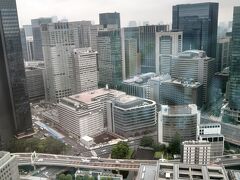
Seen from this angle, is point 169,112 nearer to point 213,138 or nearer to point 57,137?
point 213,138

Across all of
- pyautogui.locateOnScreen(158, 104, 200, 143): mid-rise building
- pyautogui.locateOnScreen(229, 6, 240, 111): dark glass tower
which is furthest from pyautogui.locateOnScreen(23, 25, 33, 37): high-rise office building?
pyautogui.locateOnScreen(229, 6, 240, 111): dark glass tower

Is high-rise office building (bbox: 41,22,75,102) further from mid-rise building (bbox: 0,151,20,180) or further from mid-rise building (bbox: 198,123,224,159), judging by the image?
mid-rise building (bbox: 0,151,20,180)

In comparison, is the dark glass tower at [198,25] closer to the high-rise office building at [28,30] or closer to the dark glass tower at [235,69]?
the dark glass tower at [235,69]

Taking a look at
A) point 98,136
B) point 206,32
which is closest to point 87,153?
point 98,136

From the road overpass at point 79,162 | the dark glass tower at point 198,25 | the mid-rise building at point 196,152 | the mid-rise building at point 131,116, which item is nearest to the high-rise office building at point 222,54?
the dark glass tower at point 198,25

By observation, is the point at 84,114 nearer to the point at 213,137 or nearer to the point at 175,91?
the point at 175,91

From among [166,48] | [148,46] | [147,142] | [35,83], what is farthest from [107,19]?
[147,142]
